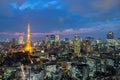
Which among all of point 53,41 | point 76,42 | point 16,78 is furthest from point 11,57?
point 53,41

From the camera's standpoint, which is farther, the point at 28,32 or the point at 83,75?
the point at 28,32

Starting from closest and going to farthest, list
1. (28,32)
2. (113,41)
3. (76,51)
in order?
1. (28,32)
2. (76,51)
3. (113,41)

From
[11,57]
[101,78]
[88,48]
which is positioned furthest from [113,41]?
[101,78]

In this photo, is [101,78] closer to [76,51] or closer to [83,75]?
[83,75]

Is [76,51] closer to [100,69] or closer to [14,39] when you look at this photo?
[100,69]

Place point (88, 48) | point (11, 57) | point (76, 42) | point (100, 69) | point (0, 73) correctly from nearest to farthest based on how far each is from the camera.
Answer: point (0, 73) → point (100, 69) → point (11, 57) → point (88, 48) → point (76, 42)

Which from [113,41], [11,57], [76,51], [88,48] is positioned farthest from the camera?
[113,41]

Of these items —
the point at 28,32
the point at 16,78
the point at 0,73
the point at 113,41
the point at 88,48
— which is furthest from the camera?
the point at 113,41

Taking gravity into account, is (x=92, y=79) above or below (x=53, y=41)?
below

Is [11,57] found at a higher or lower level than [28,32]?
lower
